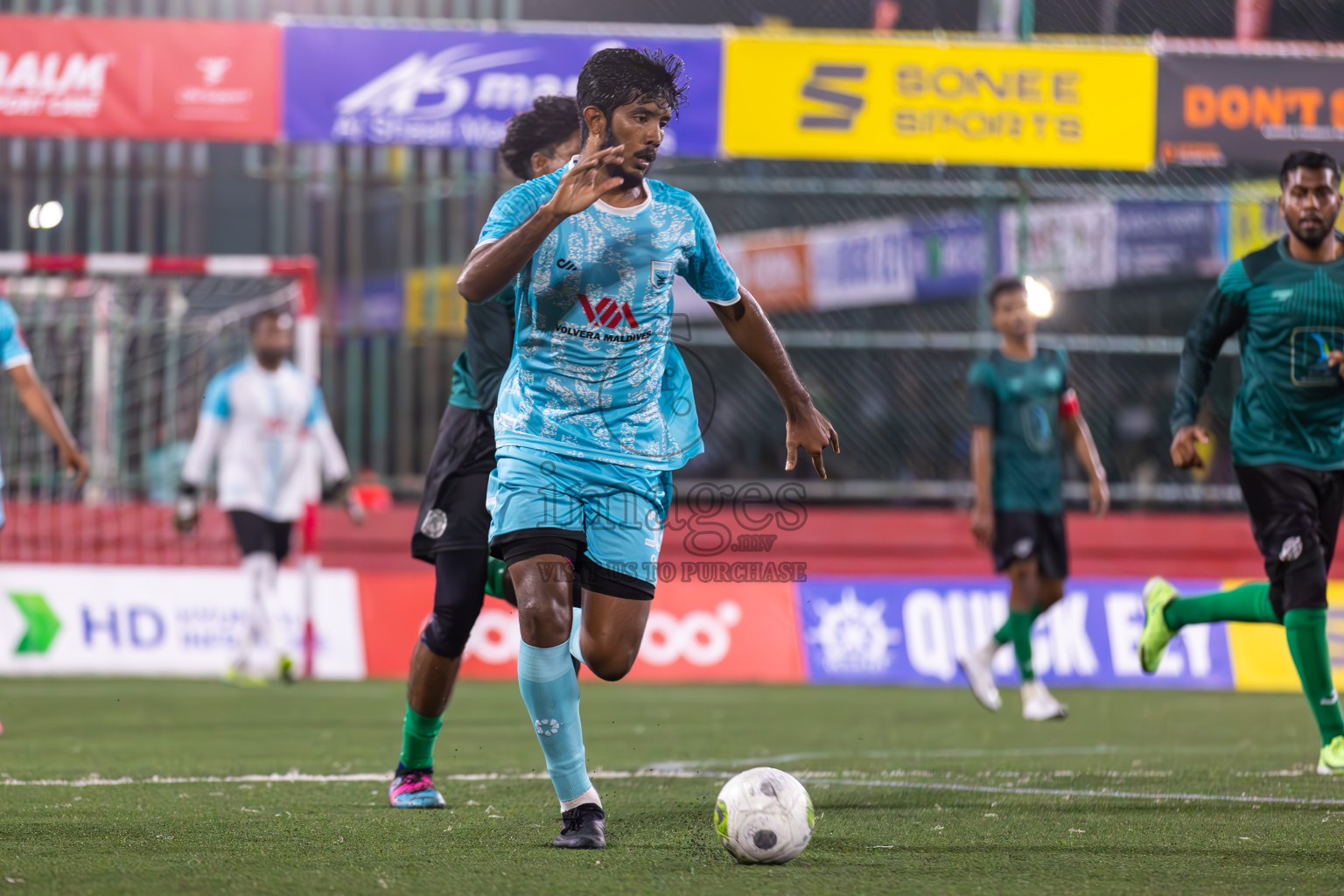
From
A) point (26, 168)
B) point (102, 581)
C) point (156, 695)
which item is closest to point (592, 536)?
point (156, 695)

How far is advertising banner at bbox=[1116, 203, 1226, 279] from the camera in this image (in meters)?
14.2

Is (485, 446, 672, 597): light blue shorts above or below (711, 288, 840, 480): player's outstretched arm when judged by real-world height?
below

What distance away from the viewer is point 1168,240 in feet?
49.8

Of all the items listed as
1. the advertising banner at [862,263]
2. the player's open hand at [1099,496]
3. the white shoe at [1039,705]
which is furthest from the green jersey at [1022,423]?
the advertising banner at [862,263]

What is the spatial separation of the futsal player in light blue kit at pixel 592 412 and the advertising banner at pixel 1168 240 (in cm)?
1013

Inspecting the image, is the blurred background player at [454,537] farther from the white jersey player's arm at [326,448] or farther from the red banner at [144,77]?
the red banner at [144,77]

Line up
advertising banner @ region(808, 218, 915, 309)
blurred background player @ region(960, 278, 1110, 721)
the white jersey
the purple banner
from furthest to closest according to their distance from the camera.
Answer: advertising banner @ region(808, 218, 915, 309)
the purple banner
the white jersey
blurred background player @ region(960, 278, 1110, 721)

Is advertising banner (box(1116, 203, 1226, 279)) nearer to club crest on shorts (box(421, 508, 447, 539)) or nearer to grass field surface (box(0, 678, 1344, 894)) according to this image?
grass field surface (box(0, 678, 1344, 894))

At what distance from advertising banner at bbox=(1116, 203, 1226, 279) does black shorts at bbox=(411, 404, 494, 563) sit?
9.78 meters

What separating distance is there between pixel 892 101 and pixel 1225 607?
248 inches

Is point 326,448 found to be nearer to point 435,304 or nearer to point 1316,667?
point 435,304

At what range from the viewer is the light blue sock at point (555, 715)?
170 inches

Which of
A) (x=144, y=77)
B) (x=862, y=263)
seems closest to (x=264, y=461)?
(x=144, y=77)

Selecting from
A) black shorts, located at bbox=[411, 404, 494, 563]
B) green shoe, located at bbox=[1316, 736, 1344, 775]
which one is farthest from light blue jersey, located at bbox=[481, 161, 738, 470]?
green shoe, located at bbox=[1316, 736, 1344, 775]
